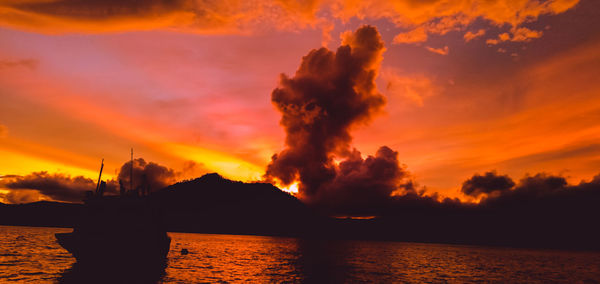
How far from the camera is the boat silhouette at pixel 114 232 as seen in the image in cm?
6094

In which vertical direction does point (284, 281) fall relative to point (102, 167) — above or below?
below

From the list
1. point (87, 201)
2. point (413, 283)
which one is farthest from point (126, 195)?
point (413, 283)

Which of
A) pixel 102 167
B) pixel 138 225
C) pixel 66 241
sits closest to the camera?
pixel 66 241

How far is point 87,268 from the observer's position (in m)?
59.1

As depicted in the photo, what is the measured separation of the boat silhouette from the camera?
60.9 m

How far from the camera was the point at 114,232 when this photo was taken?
62.5 meters

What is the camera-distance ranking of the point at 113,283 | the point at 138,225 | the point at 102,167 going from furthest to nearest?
the point at 102,167, the point at 138,225, the point at 113,283

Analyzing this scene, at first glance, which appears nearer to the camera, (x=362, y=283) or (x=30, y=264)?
(x=362, y=283)

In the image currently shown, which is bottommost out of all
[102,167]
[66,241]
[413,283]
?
[413,283]

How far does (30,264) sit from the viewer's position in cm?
6275

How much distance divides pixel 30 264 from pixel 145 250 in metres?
19.3

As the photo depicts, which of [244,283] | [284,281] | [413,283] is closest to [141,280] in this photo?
[244,283]

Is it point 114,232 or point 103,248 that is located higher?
point 114,232

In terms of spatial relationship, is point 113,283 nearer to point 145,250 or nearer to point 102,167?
point 145,250
